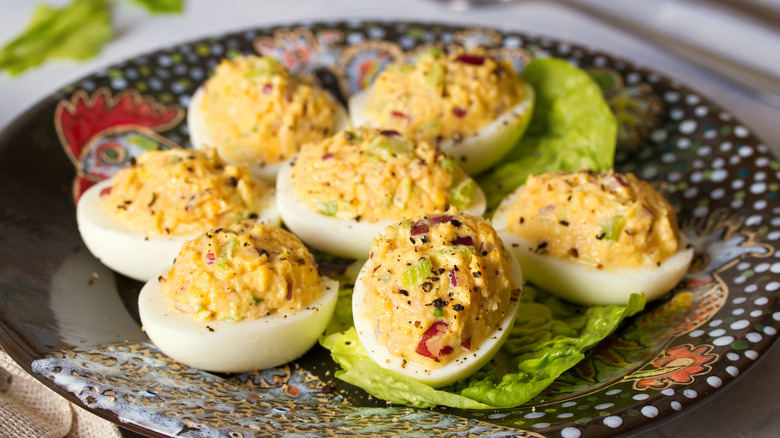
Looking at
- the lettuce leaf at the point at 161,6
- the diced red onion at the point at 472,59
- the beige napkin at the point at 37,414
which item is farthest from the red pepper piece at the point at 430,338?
the lettuce leaf at the point at 161,6

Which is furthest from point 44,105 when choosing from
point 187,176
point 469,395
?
point 469,395

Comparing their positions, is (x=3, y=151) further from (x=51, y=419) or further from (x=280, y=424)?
(x=280, y=424)

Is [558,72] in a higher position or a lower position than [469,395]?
higher

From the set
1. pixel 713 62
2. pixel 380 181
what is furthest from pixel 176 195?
pixel 713 62

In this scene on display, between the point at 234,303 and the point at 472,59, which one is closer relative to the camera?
the point at 234,303

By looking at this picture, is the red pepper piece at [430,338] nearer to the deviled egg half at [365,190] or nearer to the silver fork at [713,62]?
the deviled egg half at [365,190]

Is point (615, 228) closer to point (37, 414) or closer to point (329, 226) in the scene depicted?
point (329, 226)
